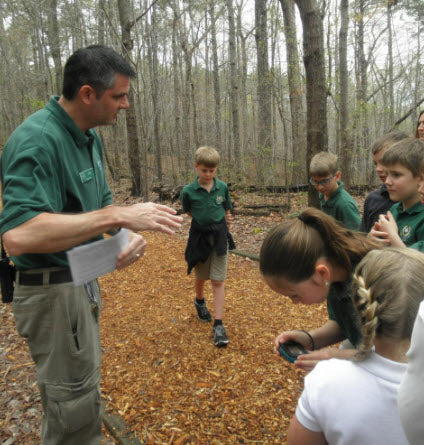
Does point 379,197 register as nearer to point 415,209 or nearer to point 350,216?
point 350,216

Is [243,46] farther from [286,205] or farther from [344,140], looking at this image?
[286,205]

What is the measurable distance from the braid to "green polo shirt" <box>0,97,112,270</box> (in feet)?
4.10

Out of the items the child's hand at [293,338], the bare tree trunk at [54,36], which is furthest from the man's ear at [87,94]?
the bare tree trunk at [54,36]

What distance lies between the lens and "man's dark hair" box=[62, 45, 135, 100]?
1645 millimetres

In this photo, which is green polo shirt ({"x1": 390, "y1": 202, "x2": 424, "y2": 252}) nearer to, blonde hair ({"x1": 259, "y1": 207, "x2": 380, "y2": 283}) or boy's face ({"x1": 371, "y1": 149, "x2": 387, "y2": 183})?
boy's face ({"x1": 371, "y1": 149, "x2": 387, "y2": 183})

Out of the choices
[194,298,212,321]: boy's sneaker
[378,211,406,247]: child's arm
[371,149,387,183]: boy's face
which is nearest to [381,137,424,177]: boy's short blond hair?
[371,149,387,183]: boy's face

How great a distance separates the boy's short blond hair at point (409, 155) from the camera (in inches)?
81.9

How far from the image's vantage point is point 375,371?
3.02ft

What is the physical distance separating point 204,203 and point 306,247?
211cm

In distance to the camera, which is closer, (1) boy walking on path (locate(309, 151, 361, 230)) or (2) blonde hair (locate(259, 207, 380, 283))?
(2) blonde hair (locate(259, 207, 380, 283))

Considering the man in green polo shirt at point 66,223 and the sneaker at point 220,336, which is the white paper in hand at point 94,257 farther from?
the sneaker at point 220,336

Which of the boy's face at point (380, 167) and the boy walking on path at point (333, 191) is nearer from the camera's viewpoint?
the boy's face at point (380, 167)

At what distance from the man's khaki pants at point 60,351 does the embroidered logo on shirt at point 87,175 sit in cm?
55

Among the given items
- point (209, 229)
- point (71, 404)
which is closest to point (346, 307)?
point (71, 404)
